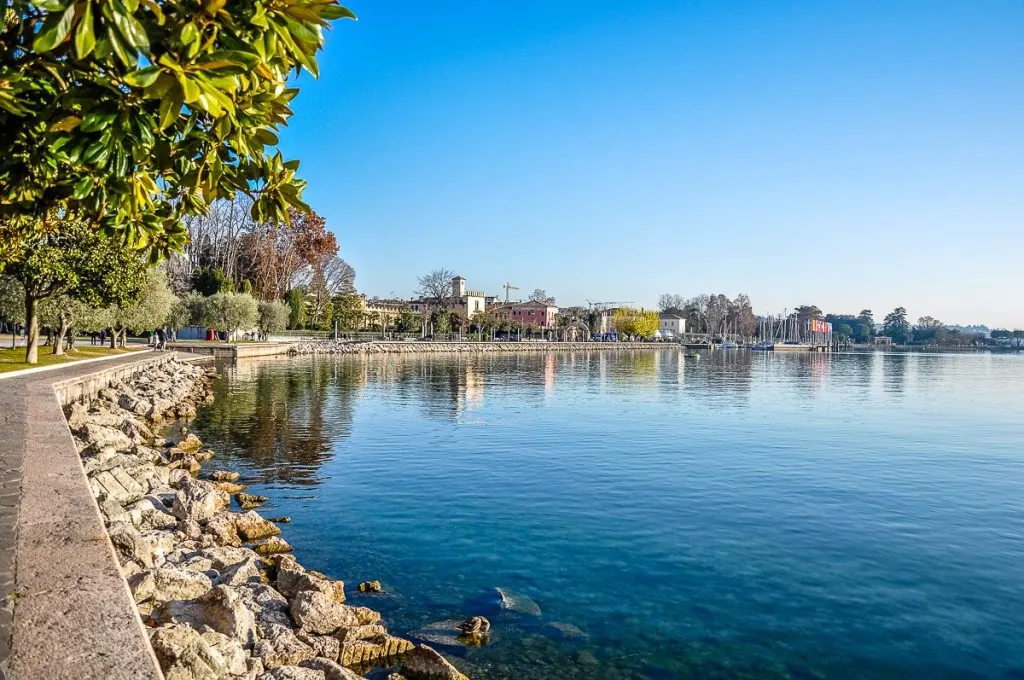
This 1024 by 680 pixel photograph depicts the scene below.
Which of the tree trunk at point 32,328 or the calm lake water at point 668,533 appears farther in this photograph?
the tree trunk at point 32,328

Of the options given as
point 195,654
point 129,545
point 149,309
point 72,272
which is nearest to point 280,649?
point 195,654

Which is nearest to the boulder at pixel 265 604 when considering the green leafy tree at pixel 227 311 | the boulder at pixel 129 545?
the boulder at pixel 129 545

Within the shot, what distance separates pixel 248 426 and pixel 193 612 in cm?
1736

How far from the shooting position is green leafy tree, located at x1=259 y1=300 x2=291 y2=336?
7412 cm

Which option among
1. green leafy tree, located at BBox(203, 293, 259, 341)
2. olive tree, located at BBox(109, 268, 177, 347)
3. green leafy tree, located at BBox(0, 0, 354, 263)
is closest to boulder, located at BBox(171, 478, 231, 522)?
green leafy tree, located at BBox(0, 0, 354, 263)

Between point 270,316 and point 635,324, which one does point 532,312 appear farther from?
point 270,316

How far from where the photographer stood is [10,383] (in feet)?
64.4

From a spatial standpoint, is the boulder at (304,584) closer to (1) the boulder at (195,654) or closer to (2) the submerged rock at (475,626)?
(2) the submerged rock at (475,626)

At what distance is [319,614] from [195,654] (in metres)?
2.34

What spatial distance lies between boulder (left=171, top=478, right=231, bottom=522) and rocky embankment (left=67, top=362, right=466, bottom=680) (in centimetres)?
2

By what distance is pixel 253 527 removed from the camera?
37.8 feet

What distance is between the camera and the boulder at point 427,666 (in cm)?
707

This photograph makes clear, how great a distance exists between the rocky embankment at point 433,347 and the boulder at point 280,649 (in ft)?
221

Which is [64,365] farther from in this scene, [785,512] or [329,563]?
[785,512]
